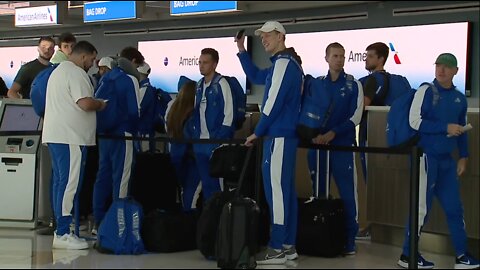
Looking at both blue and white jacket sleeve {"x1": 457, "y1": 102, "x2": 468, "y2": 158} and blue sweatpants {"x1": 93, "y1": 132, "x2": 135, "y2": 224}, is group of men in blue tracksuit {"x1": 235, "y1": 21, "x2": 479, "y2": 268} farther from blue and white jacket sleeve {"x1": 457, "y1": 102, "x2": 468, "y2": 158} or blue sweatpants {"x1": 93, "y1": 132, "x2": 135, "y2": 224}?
blue sweatpants {"x1": 93, "y1": 132, "x2": 135, "y2": 224}

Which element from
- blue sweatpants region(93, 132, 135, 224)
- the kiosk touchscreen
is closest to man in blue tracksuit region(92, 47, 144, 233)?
blue sweatpants region(93, 132, 135, 224)

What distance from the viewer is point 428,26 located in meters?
9.73

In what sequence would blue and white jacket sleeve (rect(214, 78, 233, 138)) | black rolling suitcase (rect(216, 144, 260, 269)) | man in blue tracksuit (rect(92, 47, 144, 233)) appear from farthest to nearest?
man in blue tracksuit (rect(92, 47, 144, 233))
blue and white jacket sleeve (rect(214, 78, 233, 138))
black rolling suitcase (rect(216, 144, 260, 269))

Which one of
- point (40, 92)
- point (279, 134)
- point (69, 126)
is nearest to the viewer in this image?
point (279, 134)

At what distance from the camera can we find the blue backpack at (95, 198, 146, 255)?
534 cm

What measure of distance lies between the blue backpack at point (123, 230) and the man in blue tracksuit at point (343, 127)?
1.41 meters

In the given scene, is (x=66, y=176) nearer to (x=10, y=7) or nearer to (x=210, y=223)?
(x=210, y=223)

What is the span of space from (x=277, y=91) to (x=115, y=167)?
5.49 feet

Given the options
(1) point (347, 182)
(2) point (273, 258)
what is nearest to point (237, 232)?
(2) point (273, 258)

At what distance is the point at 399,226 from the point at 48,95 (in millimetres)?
2881

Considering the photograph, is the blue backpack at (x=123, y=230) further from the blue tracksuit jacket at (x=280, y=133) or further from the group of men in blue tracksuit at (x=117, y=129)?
the blue tracksuit jacket at (x=280, y=133)

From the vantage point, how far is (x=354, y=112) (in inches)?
214

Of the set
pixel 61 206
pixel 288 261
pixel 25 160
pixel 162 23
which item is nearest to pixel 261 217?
pixel 288 261

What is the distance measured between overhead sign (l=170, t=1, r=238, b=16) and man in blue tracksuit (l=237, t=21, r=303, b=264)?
56 cm
